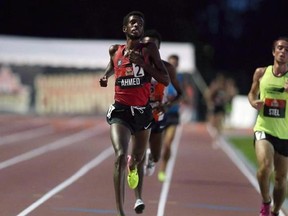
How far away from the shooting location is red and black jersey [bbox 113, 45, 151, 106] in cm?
743

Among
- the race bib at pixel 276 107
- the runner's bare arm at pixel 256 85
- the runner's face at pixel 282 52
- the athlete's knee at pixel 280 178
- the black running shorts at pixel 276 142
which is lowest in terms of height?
the athlete's knee at pixel 280 178

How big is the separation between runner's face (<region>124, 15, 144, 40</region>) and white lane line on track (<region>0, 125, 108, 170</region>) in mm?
6939

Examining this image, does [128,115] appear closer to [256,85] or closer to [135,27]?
[135,27]

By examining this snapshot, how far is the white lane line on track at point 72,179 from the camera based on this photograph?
9.00m

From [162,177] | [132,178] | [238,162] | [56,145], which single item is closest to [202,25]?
[56,145]

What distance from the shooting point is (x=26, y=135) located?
2392 centimetres

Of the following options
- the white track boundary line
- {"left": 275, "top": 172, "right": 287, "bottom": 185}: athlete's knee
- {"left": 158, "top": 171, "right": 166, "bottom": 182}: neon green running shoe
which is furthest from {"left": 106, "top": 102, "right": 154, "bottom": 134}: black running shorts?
{"left": 158, "top": 171, "right": 166, "bottom": 182}: neon green running shoe

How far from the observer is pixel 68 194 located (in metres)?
10.4

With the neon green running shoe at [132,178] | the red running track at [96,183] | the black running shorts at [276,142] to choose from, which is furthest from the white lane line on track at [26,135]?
the black running shorts at [276,142]

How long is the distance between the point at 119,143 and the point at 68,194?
3.31 metres

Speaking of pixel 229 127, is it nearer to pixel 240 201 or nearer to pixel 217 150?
pixel 217 150

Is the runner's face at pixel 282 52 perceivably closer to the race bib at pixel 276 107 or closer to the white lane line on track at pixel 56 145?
the race bib at pixel 276 107

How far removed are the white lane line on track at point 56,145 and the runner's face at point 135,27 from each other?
694 cm

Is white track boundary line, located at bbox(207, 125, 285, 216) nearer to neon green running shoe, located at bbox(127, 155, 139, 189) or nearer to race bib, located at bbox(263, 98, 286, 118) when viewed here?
race bib, located at bbox(263, 98, 286, 118)
